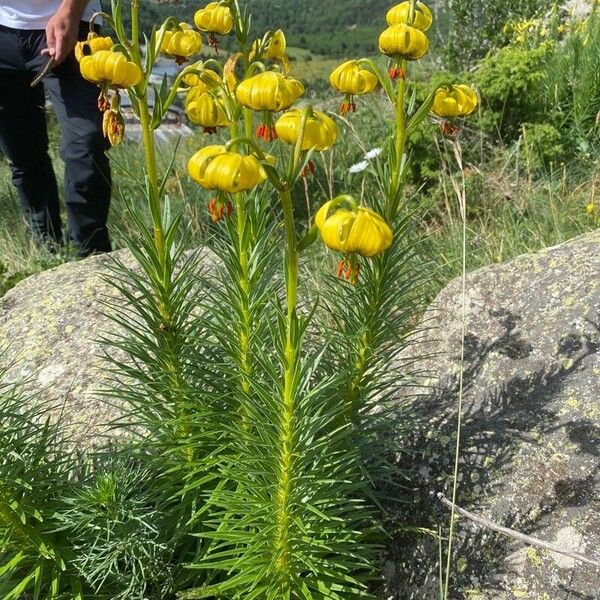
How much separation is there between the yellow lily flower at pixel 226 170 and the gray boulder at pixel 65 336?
119 centimetres

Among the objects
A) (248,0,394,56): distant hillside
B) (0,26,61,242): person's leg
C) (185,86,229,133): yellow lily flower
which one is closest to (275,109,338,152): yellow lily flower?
(185,86,229,133): yellow lily flower

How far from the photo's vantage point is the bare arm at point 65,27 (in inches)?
105

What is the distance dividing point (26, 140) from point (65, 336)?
1.68m

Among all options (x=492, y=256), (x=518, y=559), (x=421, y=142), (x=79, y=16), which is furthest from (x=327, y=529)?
(x=421, y=142)

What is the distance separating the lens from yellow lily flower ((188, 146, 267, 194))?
0.99 m

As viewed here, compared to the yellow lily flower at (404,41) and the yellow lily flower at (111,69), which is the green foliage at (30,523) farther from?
the yellow lily flower at (404,41)

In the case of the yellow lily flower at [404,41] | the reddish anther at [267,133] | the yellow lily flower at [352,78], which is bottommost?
the reddish anther at [267,133]

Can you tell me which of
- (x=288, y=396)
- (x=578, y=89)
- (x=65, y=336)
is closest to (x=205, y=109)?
(x=288, y=396)

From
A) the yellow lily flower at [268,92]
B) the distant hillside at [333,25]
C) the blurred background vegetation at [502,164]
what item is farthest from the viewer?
the distant hillside at [333,25]

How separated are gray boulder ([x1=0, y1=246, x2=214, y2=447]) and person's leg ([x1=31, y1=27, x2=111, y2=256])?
1.25 ft

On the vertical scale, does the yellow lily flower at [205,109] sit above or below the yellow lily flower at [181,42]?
below

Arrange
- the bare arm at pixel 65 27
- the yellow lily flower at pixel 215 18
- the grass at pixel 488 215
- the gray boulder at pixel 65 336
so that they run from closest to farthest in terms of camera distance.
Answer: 1. the yellow lily flower at pixel 215 18
2. the gray boulder at pixel 65 336
3. the bare arm at pixel 65 27
4. the grass at pixel 488 215

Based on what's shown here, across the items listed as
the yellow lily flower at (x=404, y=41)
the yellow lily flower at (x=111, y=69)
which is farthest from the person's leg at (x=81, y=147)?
the yellow lily flower at (x=404, y=41)

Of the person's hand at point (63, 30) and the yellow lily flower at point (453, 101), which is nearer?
the yellow lily flower at point (453, 101)
